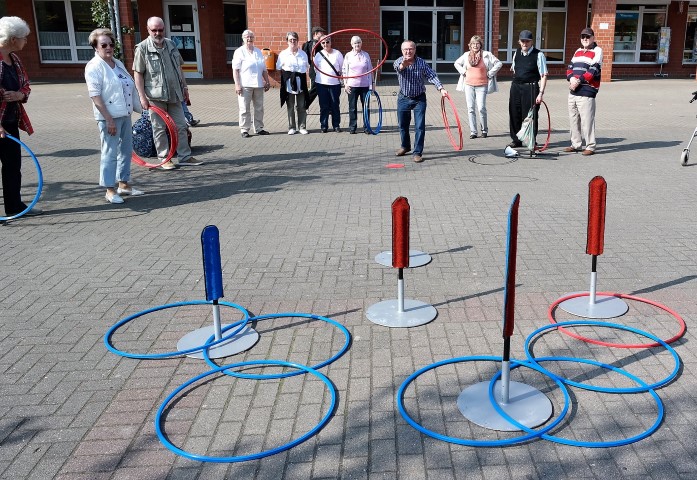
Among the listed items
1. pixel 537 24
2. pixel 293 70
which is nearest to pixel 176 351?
pixel 293 70

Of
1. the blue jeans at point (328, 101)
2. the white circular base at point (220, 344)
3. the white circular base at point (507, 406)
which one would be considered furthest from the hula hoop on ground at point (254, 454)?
the blue jeans at point (328, 101)

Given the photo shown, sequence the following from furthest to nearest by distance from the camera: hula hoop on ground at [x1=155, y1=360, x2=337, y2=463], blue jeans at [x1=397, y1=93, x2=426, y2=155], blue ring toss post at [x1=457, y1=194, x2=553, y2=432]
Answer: blue jeans at [x1=397, y1=93, x2=426, y2=155], blue ring toss post at [x1=457, y1=194, x2=553, y2=432], hula hoop on ground at [x1=155, y1=360, x2=337, y2=463]

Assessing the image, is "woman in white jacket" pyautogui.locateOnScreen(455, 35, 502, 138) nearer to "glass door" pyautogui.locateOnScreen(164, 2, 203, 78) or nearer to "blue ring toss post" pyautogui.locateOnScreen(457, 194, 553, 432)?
"blue ring toss post" pyautogui.locateOnScreen(457, 194, 553, 432)

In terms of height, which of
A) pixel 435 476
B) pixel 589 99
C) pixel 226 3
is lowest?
pixel 435 476

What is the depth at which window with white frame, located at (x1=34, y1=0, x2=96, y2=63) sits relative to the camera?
1067 inches

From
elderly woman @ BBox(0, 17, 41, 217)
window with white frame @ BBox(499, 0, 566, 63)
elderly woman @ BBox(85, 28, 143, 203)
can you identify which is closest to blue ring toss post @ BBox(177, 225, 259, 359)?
elderly woman @ BBox(85, 28, 143, 203)

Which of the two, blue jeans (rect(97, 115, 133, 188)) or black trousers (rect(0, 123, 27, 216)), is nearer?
black trousers (rect(0, 123, 27, 216))

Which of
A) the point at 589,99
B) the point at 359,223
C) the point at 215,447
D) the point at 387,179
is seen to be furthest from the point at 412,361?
the point at 589,99

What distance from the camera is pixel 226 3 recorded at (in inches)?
1073

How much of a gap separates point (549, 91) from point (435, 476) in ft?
69.4

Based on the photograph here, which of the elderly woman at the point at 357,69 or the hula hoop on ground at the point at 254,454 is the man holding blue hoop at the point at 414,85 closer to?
the elderly woman at the point at 357,69

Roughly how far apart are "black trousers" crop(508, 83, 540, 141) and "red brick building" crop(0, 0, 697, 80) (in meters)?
14.0

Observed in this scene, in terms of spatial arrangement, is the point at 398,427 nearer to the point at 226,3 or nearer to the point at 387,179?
the point at 387,179

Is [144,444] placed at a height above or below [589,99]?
below
